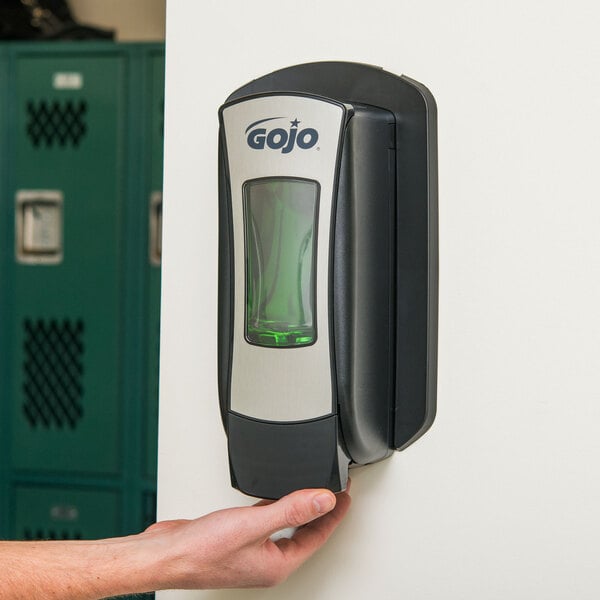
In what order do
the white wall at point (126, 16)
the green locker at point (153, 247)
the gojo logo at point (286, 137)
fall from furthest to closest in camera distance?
the white wall at point (126, 16) → the green locker at point (153, 247) → the gojo logo at point (286, 137)

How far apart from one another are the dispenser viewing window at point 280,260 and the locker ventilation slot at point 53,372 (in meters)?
1.46

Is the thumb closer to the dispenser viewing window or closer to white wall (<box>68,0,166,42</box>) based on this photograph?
the dispenser viewing window

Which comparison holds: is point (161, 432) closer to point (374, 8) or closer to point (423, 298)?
point (423, 298)

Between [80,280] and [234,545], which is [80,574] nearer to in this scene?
[234,545]

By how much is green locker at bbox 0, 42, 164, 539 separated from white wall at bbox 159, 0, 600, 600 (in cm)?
133

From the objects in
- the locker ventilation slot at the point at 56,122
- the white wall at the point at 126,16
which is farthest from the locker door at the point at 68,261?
the white wall at the point at 126,16

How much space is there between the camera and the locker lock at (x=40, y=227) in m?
1.91

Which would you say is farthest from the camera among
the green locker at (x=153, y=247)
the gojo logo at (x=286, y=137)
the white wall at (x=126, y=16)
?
the white wall at (x=126, y=16)

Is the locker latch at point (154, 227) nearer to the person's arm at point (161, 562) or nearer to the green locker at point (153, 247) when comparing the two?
the green locker at point (153, 247)

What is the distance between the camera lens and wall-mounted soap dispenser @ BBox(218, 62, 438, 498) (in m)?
0.52

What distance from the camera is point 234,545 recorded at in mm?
533

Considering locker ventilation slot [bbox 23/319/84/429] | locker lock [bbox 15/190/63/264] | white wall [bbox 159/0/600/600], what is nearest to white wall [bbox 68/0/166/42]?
locker lock [bbox 15/190/63/264]

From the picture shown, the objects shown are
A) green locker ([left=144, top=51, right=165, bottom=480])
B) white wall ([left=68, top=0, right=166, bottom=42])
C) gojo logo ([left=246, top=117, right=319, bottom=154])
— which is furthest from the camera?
white wall ([left=68, top=0, right=166, bottom=42])

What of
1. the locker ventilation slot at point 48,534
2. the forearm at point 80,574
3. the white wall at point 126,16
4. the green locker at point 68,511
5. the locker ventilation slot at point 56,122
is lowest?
the locker ventilation slot at point 48,534
